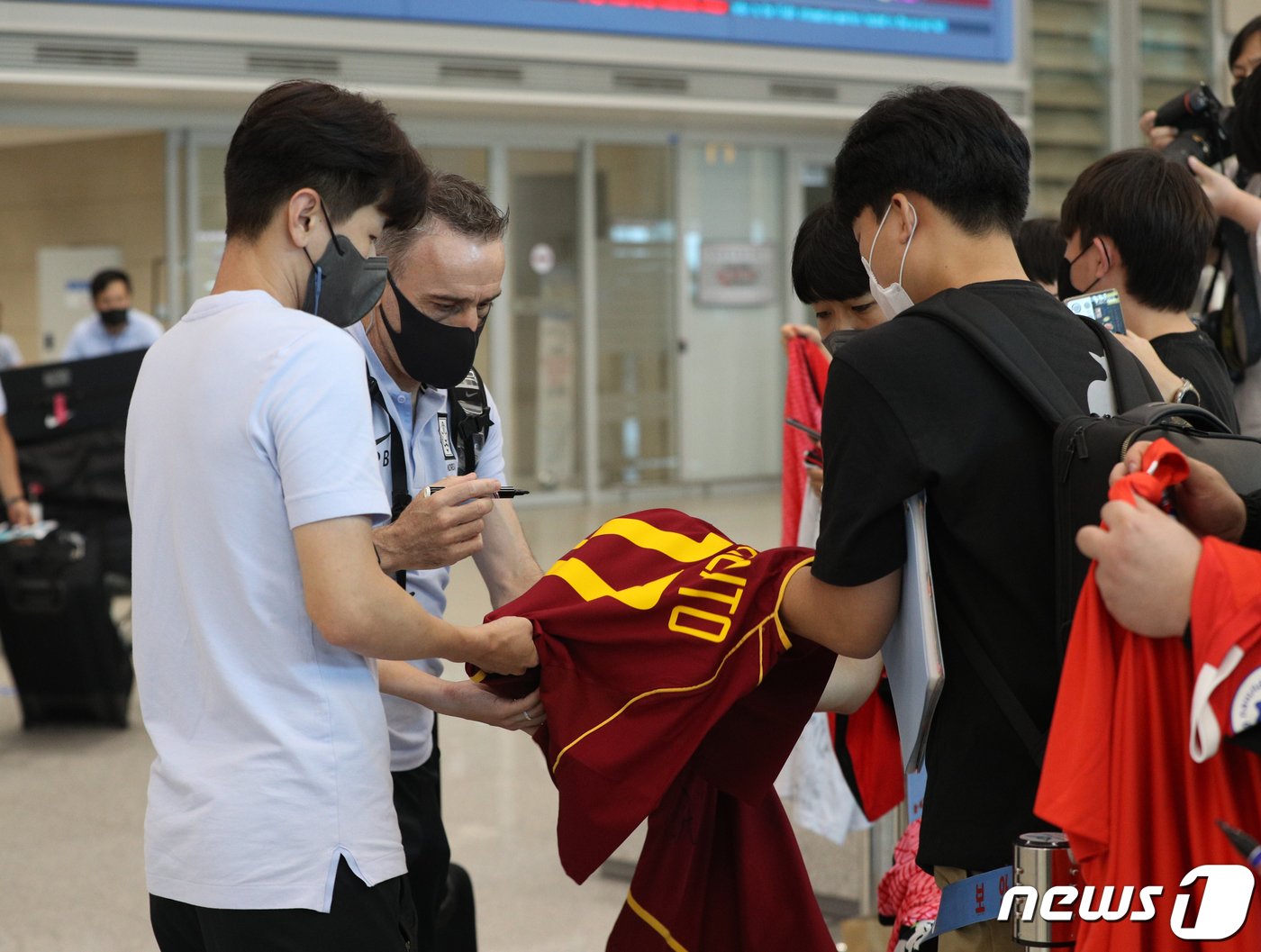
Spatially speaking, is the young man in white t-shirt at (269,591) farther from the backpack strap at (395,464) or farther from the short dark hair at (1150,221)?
the short dark hair at (1150,221)

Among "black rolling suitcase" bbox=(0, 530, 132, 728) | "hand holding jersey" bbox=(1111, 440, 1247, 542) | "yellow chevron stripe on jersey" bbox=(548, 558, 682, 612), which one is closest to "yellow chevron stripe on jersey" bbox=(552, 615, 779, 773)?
"yellow chevron stripe on jersey" bbox=(548, 558, 682, 612)

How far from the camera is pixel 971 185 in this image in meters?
1.56

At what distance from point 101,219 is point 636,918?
10.7 meters

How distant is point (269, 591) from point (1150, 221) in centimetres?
155

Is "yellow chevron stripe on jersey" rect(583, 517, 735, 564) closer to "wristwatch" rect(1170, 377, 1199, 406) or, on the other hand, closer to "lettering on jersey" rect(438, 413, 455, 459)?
"lettering on jersey" rect(438, 413, 455, 459)

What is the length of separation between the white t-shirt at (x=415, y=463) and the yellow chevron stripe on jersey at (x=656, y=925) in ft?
1.38

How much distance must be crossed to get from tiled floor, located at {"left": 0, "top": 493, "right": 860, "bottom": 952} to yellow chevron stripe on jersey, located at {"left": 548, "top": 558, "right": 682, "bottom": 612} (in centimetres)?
160

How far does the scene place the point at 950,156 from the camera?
1.54m

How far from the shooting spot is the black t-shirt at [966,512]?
144cm

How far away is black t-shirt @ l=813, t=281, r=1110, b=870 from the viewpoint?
1.44 meters

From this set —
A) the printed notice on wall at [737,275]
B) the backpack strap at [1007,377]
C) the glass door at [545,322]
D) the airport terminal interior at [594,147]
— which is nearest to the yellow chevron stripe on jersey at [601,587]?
the backpack strap at [1007,377]

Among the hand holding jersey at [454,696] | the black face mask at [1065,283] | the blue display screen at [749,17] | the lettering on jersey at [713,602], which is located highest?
the blue display screen at [749,17]

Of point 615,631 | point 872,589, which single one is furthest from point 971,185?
point 615,631

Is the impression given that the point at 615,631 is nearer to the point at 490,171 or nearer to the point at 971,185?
the point at 971,185
